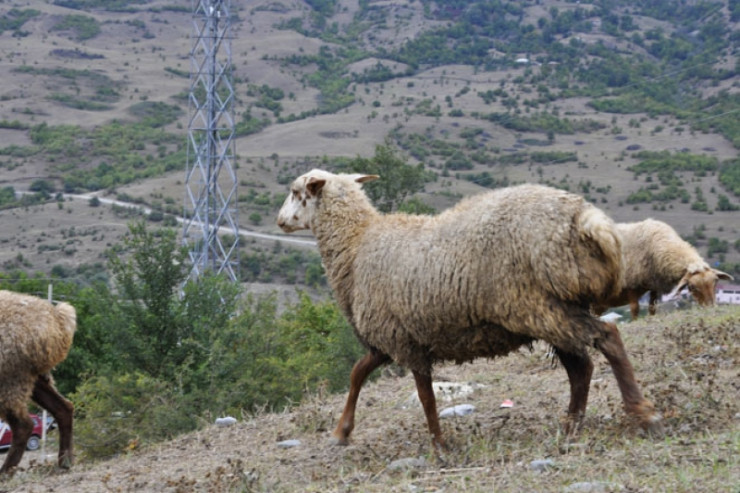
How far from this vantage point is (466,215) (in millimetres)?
6750

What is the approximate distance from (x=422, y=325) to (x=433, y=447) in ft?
2.92

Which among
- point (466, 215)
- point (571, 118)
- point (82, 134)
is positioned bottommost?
point (82, 134)

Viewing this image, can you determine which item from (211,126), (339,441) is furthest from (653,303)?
(211,126)

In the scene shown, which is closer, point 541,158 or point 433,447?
point 433,447

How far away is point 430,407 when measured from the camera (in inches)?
274

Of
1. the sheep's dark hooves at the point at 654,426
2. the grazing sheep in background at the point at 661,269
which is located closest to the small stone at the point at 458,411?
the sheep's dark hooves at the point at 654,426

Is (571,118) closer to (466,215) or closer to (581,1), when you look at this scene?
(581,1)

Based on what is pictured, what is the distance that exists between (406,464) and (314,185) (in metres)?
2.78

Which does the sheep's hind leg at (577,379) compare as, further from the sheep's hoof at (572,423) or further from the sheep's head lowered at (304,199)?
the sheep's head lowered at (304,199)

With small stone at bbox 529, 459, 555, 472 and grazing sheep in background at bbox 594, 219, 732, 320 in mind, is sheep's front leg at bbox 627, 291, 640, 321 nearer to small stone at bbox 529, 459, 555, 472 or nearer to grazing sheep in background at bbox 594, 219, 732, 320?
grazing sheep in background at bbox 594, 219, 732, 320

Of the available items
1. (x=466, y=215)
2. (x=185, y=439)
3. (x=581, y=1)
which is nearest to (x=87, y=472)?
(x=185, y=439)

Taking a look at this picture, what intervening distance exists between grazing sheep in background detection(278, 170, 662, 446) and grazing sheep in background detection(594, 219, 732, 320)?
7642 millimetres

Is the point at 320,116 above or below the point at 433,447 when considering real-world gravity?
below

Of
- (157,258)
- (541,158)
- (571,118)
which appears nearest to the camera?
(157,258)
